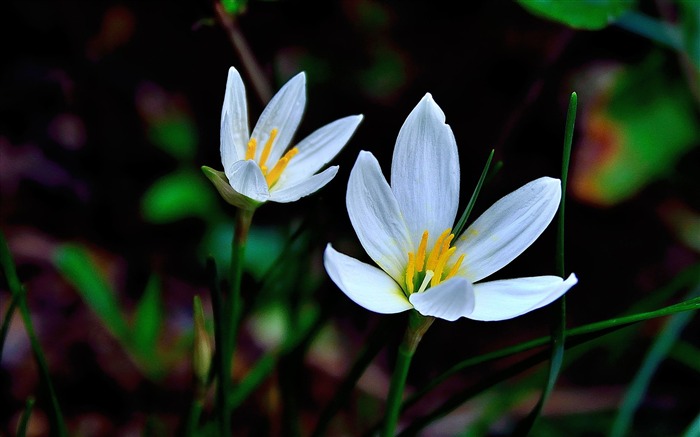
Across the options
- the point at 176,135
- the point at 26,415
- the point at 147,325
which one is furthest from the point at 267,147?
the point at 176,135

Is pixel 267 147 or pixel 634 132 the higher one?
pixel 267 147

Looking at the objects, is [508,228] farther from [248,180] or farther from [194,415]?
[194,415]

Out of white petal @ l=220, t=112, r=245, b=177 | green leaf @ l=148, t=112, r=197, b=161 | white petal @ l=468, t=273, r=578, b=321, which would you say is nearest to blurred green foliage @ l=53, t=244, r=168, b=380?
green leaf @ l=148, t=112, r=197, b=161

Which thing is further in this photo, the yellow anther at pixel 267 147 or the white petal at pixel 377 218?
the yellow anther at pixel 267 147

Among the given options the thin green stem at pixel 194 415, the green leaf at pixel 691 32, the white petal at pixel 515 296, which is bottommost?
the green leaf at pixel 691 32

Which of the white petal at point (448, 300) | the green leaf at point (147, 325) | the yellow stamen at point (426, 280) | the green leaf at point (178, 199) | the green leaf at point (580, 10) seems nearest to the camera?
the white petal at point (448, 300)

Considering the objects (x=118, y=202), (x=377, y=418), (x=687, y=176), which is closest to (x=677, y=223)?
(x=687, y=176)

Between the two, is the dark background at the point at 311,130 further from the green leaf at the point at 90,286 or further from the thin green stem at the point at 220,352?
the thin green stem at the point at 220,352

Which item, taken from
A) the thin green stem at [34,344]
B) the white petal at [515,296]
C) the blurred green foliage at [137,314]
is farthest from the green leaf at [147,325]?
the white petal at [515,296]
